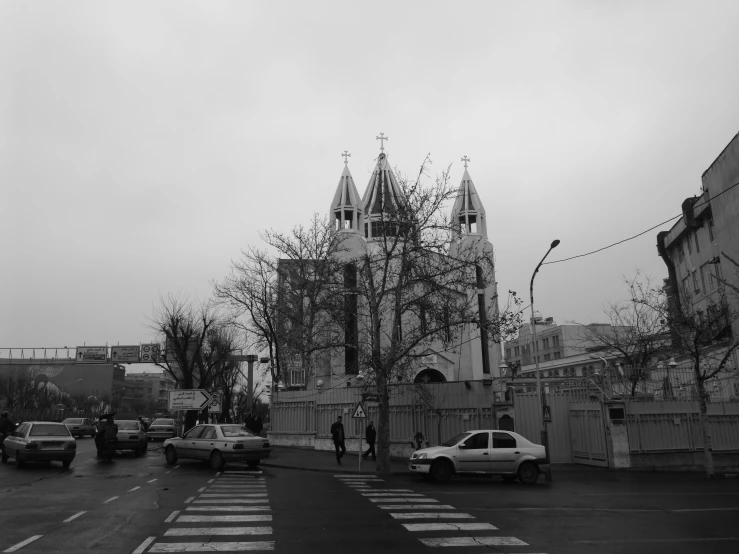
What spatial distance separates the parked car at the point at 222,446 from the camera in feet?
68.0

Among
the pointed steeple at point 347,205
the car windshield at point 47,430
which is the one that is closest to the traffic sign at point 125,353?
the pointed steeple at point 347,205

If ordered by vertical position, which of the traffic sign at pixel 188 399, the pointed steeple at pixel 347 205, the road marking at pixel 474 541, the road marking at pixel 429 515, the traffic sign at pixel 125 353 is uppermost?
the pointed steeple at pixel 347 205

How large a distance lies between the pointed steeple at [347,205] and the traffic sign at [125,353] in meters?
24.7

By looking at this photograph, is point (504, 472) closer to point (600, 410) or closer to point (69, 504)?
point (600, 410)

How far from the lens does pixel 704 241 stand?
4159cm

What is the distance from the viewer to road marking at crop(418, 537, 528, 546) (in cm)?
847

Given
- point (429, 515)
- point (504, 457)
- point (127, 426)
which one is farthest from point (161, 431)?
point (429, 515)

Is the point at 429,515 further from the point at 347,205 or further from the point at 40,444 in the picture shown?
the point at 347,205

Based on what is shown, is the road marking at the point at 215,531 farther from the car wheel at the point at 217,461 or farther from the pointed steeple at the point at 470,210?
the pointed steeple at the point at 470,210

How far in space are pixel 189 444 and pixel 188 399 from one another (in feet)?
32.8

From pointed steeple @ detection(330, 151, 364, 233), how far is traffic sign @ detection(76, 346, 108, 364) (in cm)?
2796

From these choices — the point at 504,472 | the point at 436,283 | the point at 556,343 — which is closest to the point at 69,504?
the point at 504,472

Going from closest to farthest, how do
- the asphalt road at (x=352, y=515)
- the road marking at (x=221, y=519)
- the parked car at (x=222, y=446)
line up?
the asphalt road at (x=352, y=515)
the road marking at (x=221, y=519)
the parked car at (x=222, y=446)

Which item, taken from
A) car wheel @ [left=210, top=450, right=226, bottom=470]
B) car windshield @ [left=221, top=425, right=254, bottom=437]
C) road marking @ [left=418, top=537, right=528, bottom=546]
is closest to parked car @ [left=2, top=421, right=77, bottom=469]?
car wheel @ [left=210, top=450, right=226, bottom=470]
